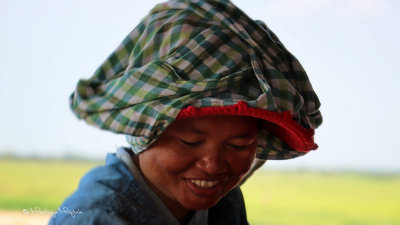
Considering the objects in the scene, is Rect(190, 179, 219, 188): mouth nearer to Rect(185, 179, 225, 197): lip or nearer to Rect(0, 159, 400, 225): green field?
Rect(185, 179, 225, 197): lip

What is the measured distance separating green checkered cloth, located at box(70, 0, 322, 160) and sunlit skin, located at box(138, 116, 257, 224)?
0.03 metres

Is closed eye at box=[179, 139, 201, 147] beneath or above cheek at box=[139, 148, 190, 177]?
above

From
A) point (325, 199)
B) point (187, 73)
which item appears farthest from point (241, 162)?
point (325, 199)

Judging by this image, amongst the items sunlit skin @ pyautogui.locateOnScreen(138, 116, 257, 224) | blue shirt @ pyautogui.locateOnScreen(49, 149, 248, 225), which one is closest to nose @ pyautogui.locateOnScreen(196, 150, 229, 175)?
sunlit skin @ pyautogui.locateOnScreen(138, 116, 257, 224)

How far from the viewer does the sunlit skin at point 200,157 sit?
33.1 inches

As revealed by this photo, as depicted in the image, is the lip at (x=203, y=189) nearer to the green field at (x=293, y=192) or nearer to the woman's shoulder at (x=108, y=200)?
the woman's shoulder at (x=108, y=200)

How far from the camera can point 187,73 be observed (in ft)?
2.74

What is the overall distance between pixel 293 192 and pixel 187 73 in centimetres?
356

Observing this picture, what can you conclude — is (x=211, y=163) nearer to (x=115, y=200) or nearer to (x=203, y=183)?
(x=203, y=183)

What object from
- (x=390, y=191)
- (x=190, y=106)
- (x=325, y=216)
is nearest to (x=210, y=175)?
(x=190, y=106)

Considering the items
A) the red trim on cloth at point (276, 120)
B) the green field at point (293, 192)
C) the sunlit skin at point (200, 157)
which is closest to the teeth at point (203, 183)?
the sunlit skin at point (200, 157)

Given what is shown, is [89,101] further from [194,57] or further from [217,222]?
[217,222]

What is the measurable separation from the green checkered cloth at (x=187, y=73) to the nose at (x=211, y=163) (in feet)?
0.25

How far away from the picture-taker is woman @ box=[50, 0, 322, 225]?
32.6 inches
